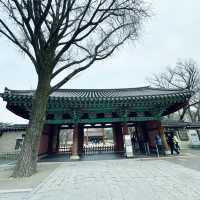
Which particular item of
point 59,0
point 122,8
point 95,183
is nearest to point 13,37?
point 59,0

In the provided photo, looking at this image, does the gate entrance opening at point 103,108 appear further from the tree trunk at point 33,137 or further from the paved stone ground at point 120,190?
the paved stone ground at point 120,190

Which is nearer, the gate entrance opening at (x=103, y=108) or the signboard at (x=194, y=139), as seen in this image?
the gate entrance opening at (x=103, y=108)

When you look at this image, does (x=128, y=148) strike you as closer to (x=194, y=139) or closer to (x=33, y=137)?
(x=33, y=137)

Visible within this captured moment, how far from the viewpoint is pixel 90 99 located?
38.5 ft

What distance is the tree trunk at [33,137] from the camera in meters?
7.18

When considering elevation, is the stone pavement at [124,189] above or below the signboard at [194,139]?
below

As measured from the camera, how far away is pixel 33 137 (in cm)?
752

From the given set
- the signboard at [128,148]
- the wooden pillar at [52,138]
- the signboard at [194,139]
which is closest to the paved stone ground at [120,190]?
the signboard at [128,148]

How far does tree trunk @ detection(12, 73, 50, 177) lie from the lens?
23.6 ft

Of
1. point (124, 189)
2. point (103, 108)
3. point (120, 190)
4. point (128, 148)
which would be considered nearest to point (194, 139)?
point (128, 148)

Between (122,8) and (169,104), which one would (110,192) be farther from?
(169,104)

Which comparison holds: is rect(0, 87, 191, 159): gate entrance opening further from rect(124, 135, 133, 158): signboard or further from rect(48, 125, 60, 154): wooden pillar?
rect(48, 125, 60, 154): wooden pillar

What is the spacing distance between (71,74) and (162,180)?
598 centimetres

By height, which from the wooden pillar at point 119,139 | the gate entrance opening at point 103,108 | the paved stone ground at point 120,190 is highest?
the gate entrance opening at point 103,108
